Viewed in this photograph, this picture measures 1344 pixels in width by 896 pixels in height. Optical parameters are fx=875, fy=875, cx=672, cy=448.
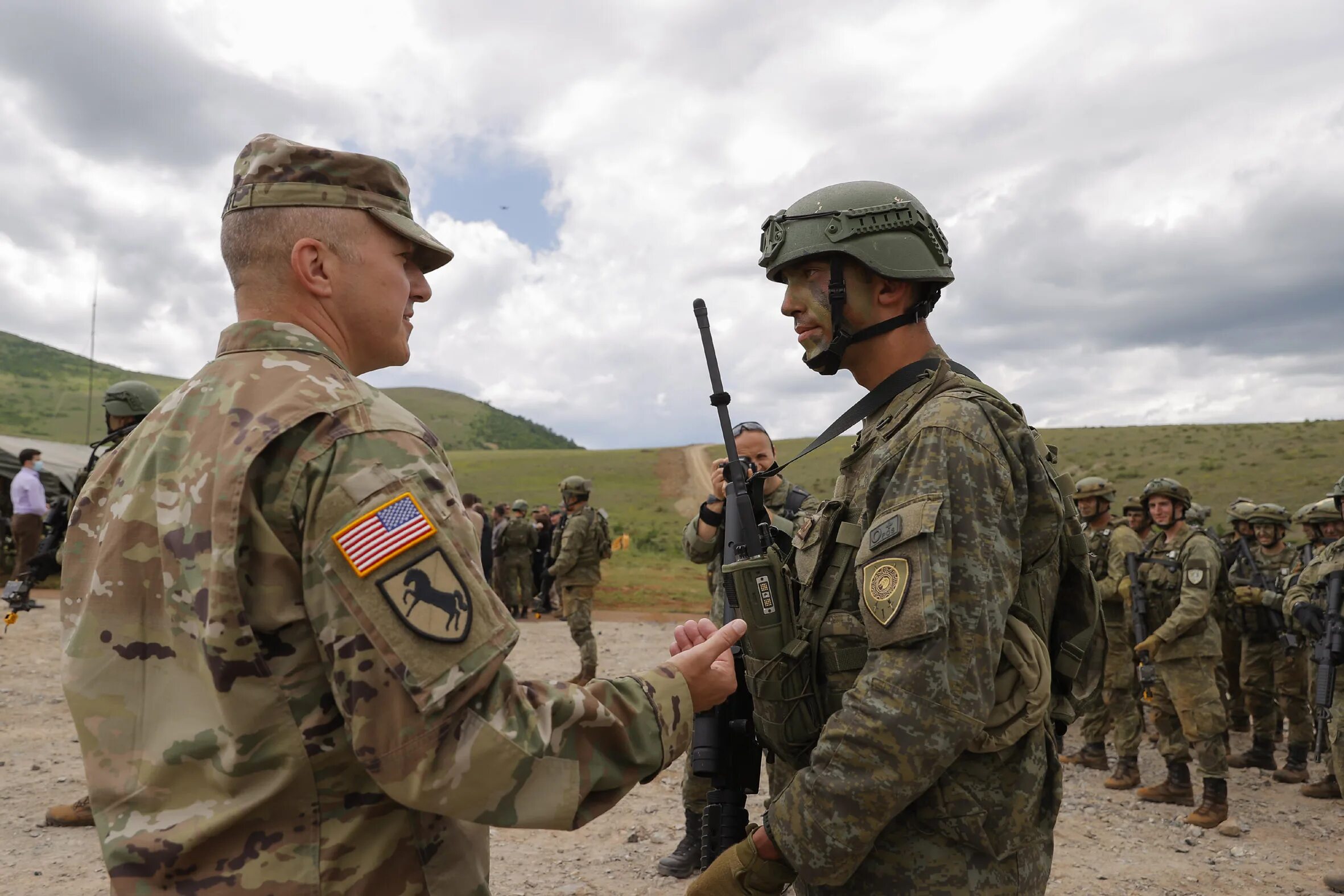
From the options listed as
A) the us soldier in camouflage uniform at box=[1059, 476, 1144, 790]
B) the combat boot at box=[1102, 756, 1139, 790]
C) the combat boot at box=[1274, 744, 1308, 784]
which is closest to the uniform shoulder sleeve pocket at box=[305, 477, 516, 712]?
the us soldier in camouflage uniform at box=[1059, 476, 1144, 790]

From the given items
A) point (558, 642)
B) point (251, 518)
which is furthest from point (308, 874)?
point (558, 642)

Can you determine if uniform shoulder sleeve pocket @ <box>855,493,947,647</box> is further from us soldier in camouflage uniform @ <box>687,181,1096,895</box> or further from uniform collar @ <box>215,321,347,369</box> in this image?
uniform collar @ <box>215,321,347,369</box>

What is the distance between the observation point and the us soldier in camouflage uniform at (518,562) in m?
18.3

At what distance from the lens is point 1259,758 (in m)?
9.23

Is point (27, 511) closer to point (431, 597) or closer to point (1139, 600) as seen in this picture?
point (1139, 600)

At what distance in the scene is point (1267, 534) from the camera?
10.4 meters

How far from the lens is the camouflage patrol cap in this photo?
188cm

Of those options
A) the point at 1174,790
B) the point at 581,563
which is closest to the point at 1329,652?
the point at 1174,790

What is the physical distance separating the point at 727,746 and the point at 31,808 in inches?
243

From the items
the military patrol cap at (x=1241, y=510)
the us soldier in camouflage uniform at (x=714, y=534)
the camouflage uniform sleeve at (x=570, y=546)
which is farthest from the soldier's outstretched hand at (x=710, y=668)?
the military patrol cap at (x=1241, y=510)

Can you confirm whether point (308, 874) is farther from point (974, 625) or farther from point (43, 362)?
point (43, 362)

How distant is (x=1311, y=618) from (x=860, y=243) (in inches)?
307

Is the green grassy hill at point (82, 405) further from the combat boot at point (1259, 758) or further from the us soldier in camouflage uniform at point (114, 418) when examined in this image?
the combat boot at point (1259, 758)

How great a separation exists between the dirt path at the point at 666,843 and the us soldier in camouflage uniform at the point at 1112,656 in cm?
28
